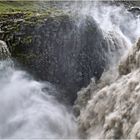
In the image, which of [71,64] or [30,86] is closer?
[30,86]

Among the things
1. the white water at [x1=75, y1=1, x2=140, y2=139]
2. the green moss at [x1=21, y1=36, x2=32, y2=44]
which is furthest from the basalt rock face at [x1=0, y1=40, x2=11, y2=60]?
the white water at [x1=75, y1=1, x2=140, y2=139]

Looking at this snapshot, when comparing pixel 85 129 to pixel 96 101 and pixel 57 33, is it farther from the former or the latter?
pixel 57 33

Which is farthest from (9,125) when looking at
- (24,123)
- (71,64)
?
(71,64)

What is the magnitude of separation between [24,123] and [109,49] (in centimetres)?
632

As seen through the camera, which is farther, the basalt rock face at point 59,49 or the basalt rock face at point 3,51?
the basalt rock face at point 59,49

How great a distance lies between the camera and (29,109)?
1764 cm

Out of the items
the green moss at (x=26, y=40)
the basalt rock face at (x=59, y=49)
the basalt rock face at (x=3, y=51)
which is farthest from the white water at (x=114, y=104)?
the basalt rock face at (x=3, y=51)

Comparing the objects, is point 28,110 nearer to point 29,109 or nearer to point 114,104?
Result: point 29,109

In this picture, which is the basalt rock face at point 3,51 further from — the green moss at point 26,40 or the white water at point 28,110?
the green moss at point 26,40

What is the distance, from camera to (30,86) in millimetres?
18344

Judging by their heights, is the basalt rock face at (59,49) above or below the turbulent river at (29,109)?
above

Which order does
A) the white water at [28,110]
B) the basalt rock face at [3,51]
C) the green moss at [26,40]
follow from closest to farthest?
the white water at [28,110] → the basalt rock face at [3,51] → the green moss at [26,40]

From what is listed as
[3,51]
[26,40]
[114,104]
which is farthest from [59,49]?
[114,104]

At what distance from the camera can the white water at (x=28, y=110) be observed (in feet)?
54.8
